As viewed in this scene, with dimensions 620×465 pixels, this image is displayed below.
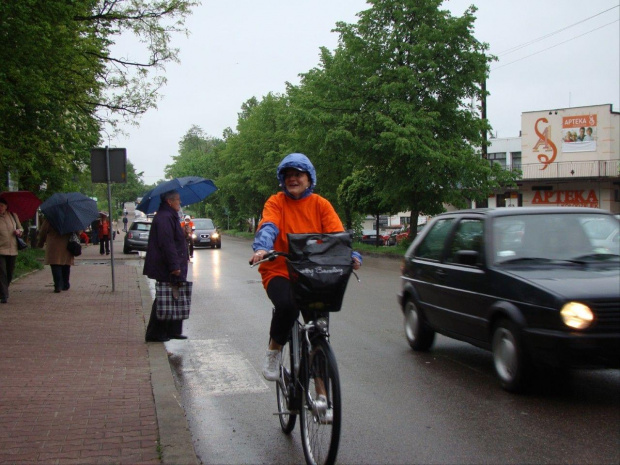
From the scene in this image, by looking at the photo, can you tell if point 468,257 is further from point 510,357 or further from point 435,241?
point 435,241

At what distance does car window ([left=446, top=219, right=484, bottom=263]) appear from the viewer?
22.2 ft

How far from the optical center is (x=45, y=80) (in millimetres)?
12664

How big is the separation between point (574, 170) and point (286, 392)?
50.8m

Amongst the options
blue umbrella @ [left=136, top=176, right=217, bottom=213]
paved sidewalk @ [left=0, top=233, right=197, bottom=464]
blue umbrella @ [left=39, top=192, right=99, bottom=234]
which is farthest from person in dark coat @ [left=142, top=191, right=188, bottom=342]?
blue umbrella @ [left=39, top=192, right=99, bottom=234]

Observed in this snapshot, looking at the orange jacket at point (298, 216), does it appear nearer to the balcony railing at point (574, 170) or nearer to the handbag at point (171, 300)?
the handbag at point (171, 300)

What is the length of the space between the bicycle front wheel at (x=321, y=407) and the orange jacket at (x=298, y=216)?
31.6 inches

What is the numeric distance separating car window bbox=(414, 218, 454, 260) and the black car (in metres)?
0.01

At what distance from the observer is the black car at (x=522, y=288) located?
210 inches

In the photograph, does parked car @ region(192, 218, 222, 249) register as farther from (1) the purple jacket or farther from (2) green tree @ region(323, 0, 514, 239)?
(1) the purple jacket

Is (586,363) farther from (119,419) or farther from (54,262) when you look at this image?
(54,262)

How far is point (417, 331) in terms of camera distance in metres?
7.95

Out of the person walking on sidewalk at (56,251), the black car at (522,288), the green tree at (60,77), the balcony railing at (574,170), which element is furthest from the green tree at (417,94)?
the balcony railing at (574,170)

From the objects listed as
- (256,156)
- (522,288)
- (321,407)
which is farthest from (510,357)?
(256,156)

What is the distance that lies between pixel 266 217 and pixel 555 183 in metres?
51.1
